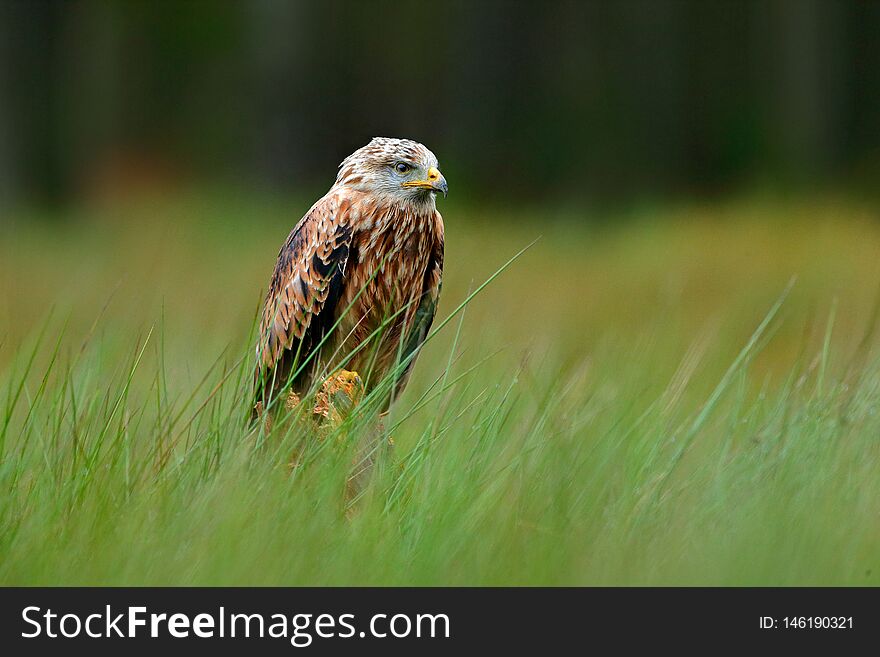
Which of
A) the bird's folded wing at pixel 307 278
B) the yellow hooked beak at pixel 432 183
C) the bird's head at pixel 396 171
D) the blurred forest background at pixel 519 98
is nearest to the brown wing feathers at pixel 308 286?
the bird's folded wing at pixel 307 278

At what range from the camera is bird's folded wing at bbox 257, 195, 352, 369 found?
12.4 feet

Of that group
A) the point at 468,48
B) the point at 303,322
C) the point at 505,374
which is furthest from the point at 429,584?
the point at 468,48

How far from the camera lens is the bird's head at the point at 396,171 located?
12.3 ft

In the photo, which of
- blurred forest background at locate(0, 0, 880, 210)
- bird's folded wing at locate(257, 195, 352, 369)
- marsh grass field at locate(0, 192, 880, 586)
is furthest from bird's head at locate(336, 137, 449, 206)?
blurred forest background at locate(0, 0, 880, 210)

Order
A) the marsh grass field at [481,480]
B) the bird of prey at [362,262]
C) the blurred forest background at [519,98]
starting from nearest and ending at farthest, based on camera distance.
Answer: the marsh grass field at [481,480], the bird of prey at [362,262], the blurred forest background at [519,98]

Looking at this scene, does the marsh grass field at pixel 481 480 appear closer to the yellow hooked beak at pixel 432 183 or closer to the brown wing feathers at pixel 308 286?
the brown wing feathers at pixel 308 286

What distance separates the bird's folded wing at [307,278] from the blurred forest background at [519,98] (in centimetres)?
706

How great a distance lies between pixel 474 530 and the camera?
269 cm

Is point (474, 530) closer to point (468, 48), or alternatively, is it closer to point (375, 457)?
point (375, 457)

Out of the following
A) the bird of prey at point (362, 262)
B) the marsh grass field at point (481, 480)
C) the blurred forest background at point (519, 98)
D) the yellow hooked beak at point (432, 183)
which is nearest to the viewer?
the marsh grass field at point (481, 480)

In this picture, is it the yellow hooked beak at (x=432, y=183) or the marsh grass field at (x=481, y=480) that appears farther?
the yellow hooked beak at (x=432, y=183)

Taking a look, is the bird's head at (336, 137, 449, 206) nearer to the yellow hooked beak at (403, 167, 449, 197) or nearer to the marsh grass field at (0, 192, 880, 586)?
the yellow hooked beak at (403, 167, 449, 197)

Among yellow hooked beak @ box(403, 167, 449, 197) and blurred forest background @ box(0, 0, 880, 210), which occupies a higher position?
yellow hooked beak @ box(403, 167, 449, 197)

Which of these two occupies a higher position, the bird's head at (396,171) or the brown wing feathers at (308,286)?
the bird's head at (396,171)
